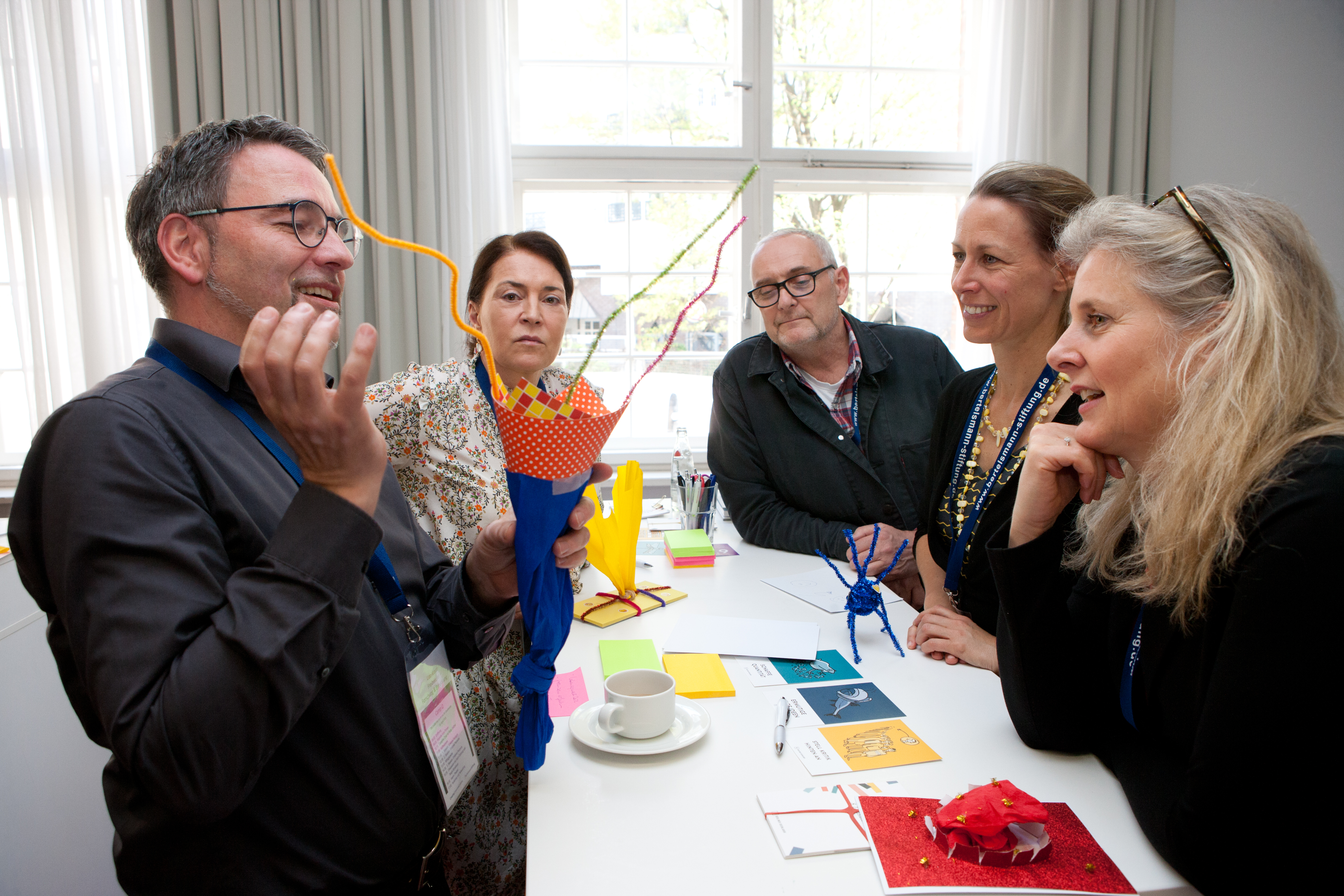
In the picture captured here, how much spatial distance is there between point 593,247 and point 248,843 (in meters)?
3.16

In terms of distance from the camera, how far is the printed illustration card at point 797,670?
52.7 inches

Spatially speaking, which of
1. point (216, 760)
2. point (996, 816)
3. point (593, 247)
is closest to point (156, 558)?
point (216, 760)

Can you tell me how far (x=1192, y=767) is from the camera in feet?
2.78

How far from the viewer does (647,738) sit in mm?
1118

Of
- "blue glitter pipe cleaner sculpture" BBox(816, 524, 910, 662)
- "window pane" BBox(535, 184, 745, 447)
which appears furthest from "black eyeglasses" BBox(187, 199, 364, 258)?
"window pane" BBox(535, 184, 745, 447)

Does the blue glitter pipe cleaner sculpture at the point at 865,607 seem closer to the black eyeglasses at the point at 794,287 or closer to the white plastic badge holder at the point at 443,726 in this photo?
the white plastic badge holder at the point at 443,726

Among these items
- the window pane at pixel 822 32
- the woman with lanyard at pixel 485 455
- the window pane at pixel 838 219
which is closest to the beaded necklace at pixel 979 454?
the woman with lanyard at pixel 485 455

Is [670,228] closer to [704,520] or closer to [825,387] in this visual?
[825,387]

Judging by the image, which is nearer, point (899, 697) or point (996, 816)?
point (996, 816)

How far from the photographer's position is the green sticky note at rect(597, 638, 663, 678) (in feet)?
4.56

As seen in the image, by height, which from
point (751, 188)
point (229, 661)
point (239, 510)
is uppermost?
point (751, 188)

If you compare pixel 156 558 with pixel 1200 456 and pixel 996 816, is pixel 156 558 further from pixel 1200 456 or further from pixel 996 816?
pixel 1200 456

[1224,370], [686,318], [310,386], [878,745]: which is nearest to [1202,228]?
[1224,370]

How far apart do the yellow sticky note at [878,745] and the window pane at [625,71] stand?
3.12 m
